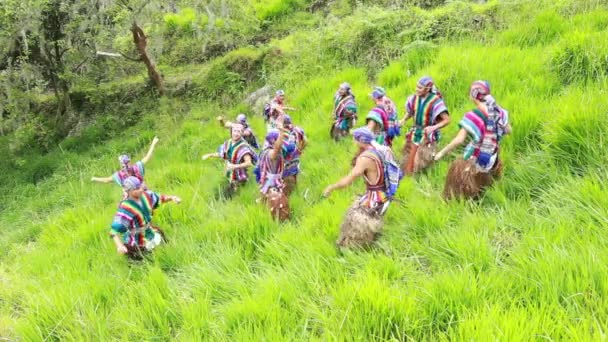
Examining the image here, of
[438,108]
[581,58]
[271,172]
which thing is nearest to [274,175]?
[271,172]

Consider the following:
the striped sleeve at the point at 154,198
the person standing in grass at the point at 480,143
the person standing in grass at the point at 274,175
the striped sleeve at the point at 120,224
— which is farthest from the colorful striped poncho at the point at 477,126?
the striped sleeve at the point at 120,224

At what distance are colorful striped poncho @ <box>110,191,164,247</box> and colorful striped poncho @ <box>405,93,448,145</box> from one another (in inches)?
140

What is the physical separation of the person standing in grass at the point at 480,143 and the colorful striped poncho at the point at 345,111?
3533 millimetres

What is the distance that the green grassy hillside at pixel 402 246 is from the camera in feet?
10.0

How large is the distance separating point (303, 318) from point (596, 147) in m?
3.23

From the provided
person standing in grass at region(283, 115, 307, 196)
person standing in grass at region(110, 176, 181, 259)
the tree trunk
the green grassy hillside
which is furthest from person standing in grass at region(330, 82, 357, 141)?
the tree trunk

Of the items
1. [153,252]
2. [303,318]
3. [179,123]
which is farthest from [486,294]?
[179,123]

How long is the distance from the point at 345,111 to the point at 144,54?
7232 millimetres

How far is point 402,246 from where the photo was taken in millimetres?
4094

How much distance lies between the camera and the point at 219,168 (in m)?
8.79

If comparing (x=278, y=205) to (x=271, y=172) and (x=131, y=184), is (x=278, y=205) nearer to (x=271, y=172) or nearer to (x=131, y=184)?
(x=271, y=172)

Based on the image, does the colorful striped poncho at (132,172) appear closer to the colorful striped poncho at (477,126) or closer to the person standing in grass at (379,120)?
the person standing in grass at (379,120)

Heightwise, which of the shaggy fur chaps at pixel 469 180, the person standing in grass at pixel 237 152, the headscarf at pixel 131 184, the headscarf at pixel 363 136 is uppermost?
the headscarf at pixel 363 136

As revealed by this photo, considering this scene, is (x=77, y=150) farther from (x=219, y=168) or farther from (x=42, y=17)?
(x=219, y=168)
